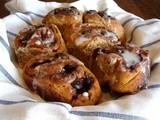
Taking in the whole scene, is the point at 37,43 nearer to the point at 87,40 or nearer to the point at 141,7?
the point at 87,40

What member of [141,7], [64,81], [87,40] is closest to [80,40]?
[87,40]

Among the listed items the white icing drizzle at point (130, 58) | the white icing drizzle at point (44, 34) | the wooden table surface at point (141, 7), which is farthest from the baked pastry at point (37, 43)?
the wooden table surface at point (141, 7)

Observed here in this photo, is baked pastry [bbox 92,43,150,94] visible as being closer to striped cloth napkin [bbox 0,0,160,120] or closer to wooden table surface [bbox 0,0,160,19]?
striped cloth napkin [bbox 0,0,160,120]

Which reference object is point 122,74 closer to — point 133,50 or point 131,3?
A: point 133,50

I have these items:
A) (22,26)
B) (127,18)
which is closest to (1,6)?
(22,26)

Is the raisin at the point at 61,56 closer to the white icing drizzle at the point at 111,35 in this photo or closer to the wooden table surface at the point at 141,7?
the white icing drizzle at the point at 111,35

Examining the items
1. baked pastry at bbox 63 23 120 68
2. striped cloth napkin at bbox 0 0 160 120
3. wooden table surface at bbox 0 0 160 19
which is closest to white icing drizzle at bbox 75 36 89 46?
baked pastry at bbox 63 23 120 68
